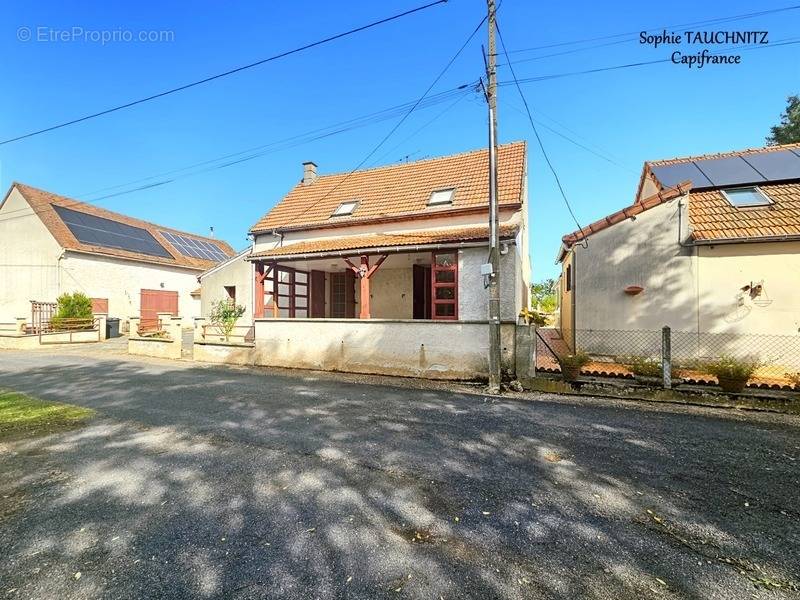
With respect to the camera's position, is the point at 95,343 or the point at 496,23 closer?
the point at 496,23

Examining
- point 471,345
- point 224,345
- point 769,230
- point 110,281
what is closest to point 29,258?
point 110,281

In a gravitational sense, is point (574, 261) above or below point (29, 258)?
below

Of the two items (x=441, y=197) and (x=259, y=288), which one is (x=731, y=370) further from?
(x=259, y=288)

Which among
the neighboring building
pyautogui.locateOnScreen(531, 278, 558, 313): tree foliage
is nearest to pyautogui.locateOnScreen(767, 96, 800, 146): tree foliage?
pyautogui.locateOnScreen(531, 278, 558, 313): tree foliage

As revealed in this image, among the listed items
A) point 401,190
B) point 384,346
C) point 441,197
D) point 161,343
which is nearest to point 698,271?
point 441,197

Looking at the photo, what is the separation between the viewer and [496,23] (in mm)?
7977

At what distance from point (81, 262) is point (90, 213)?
596cm

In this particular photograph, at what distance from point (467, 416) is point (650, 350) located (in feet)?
18.8

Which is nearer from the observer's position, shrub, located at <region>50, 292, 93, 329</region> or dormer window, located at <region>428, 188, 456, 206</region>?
dormer window, located at <region>428, 188, 456, 206</region>

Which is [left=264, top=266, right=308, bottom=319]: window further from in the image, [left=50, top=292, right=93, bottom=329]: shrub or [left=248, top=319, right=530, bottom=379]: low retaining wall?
[left=50, top=292, right=93, bottom=329]: shrub

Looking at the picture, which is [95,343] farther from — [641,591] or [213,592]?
[641,591]

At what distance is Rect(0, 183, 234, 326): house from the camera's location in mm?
19219

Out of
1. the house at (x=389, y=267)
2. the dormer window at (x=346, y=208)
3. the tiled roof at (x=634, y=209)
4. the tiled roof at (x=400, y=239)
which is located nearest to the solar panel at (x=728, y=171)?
the tiled roof at (x=634, y=209)

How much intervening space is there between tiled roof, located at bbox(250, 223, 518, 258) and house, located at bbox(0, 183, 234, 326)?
13571mm
